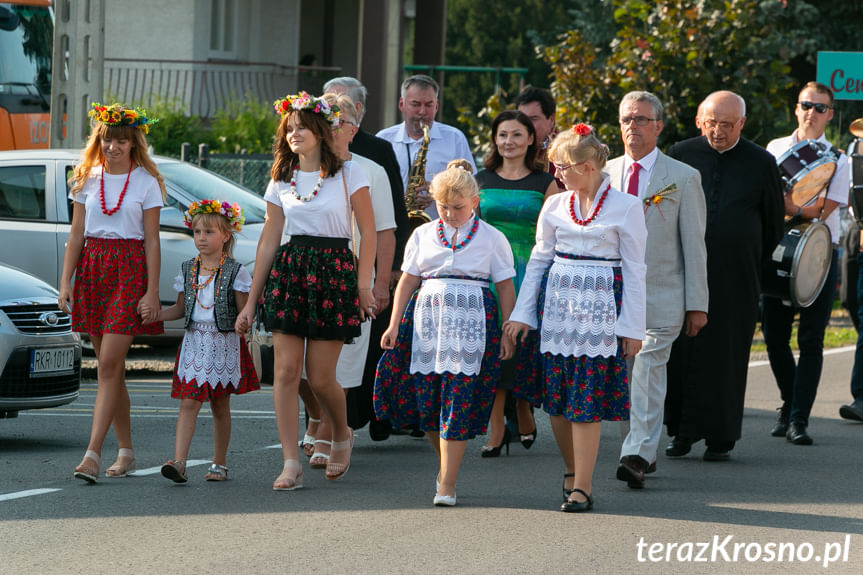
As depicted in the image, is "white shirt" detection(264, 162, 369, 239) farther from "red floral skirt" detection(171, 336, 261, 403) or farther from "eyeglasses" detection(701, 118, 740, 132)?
"eyeglasses" detection(701, 118, 740, 132)

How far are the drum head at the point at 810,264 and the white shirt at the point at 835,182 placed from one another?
23cm

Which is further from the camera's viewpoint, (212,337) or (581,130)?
(212,337)

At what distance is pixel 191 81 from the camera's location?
26.5 m

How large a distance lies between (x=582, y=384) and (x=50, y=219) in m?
7.34

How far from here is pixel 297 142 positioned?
7.73 m

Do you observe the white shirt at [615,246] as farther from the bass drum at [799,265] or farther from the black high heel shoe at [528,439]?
the bass drum at [799,265]

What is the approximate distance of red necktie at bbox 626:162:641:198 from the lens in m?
8.27

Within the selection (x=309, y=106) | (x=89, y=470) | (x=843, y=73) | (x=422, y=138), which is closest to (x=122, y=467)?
(x=89, y=470)

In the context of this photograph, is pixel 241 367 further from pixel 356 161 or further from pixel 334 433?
pixel 356 161

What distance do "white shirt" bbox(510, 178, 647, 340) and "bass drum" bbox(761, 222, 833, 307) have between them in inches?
104

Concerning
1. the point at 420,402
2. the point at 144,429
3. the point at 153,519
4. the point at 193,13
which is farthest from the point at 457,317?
the point at 193,13

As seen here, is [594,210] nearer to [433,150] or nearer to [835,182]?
[433,150]

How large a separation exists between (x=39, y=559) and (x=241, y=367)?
2.18 m

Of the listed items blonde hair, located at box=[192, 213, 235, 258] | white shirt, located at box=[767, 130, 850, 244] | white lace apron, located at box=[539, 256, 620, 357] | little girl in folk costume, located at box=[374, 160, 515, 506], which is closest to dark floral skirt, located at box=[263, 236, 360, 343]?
little girl in folk costume, located at box=[374, 160, 515, 506]
